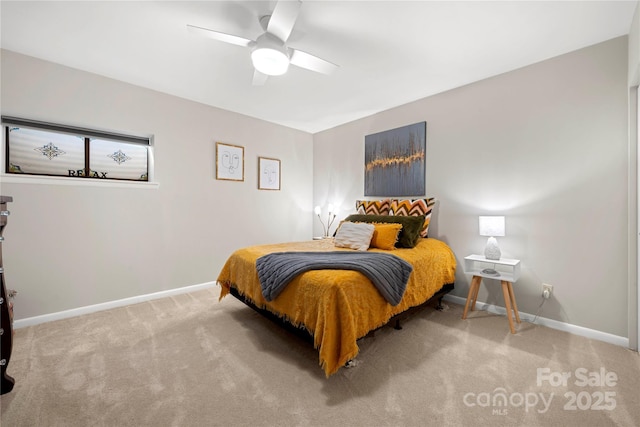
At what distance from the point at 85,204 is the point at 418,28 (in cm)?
355

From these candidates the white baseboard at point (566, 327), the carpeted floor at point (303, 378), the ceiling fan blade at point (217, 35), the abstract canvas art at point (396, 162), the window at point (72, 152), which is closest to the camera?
the carpeted floor at point (303, 378)

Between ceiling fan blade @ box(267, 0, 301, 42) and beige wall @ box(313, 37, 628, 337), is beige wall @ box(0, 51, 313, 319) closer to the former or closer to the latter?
ceiling fan blade @ box(267, 0, 301, 42)

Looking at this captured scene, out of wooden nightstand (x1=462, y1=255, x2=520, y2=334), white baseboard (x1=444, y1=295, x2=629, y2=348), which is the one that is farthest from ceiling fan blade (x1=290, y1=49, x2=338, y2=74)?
white baseboard (x1=444, y1=295, x2=629, y2=348)

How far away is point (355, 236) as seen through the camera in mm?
2965

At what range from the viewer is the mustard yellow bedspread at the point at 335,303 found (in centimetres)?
168

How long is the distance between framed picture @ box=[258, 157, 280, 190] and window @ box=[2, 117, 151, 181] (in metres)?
1.50

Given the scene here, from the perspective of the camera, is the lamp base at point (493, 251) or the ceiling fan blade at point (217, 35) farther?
the lamp base at point (493, 251)

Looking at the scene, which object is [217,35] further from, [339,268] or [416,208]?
[416,208]

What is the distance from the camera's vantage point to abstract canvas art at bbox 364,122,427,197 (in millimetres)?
3484

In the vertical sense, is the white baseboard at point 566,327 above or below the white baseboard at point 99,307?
above

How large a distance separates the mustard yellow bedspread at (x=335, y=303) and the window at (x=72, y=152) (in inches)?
79.0

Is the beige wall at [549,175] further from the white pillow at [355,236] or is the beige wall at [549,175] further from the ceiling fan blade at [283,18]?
the ceiling fan blade at [283,18]

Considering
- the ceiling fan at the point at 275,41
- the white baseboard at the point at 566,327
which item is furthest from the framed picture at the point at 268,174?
the white baseboard at the point at 566,327

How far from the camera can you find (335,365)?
1.67 meters
